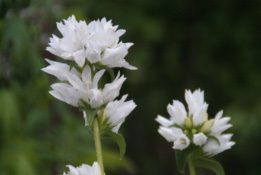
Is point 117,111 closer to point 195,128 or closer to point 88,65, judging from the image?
point 88,65

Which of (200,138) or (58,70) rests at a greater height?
(58,70)

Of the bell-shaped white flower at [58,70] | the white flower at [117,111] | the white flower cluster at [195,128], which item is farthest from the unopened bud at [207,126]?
the bell-shaped white flower at [58,70]

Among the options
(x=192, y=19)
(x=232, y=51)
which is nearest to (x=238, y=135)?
(x=232, y=51)

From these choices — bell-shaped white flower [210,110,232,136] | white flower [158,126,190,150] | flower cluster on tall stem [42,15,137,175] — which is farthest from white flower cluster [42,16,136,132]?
bell-shaped white flower [210,110,232,136]

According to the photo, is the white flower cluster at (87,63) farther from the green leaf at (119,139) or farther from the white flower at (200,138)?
the white flower at (200,138)

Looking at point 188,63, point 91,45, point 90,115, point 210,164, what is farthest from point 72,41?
point 188,63

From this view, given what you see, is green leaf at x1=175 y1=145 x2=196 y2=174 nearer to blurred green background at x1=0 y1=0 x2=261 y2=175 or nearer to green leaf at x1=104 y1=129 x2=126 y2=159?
green leaf at x1=104 y1=129 x2=126 y2=159
